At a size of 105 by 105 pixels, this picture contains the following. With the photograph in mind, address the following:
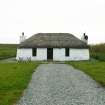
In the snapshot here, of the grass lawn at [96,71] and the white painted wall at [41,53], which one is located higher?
the white painted wall at [41,53]

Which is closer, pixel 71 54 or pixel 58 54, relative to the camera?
pixel 58 54

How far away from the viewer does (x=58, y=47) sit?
5400cm

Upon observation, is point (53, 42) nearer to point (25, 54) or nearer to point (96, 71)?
point (25, 54)

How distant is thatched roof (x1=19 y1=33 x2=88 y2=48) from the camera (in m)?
54.3

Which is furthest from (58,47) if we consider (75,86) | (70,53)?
(75,86)

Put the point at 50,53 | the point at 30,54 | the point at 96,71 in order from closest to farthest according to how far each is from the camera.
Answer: the point at 96,71, the point at 30,54, the point at 50,53

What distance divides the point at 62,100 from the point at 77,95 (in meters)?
1.55

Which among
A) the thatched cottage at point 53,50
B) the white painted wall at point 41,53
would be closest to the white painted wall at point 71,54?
the thatched cottage at point 53,50

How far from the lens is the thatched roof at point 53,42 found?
5431 cm

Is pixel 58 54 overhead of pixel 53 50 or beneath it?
beneath

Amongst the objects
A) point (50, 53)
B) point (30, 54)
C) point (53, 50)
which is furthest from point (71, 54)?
point (30, 54)

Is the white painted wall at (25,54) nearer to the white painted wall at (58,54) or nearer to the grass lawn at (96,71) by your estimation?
the white painted wall at (58,54)

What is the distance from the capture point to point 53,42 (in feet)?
181

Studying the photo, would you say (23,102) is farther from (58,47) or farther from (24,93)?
(58,47)
